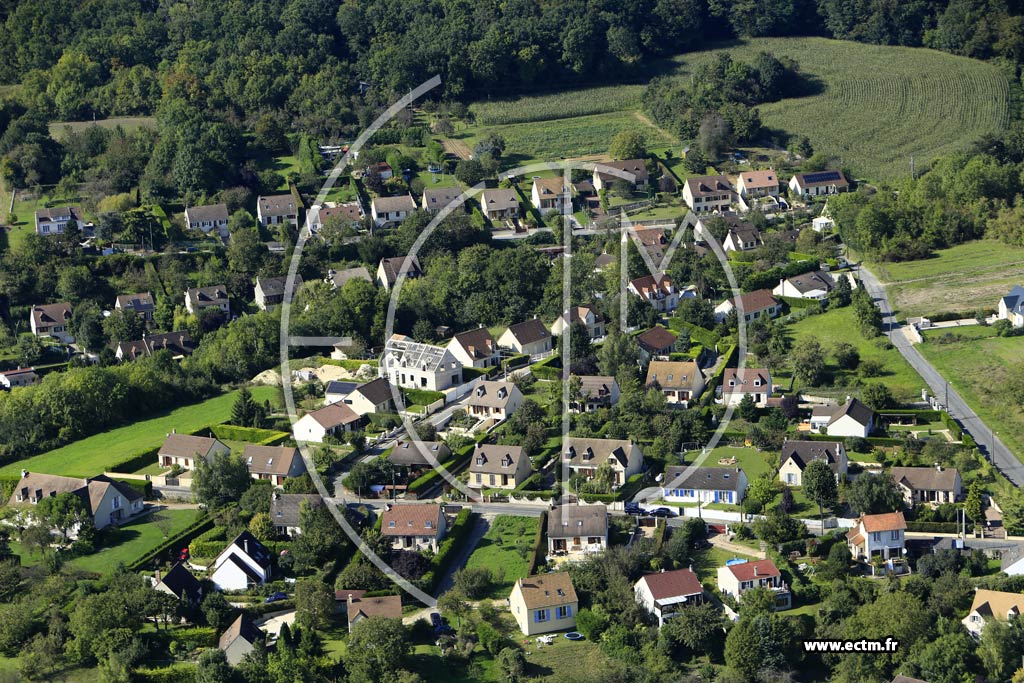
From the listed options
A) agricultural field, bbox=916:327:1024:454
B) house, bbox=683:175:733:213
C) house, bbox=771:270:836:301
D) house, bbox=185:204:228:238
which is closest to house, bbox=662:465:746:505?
agricultural field, bbox=916:327:1024:454

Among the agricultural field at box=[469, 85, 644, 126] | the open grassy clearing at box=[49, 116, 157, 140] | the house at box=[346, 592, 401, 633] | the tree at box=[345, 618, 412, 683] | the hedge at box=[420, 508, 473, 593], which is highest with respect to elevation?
the open grassy clearing at box=[49, 116, 157, 140]

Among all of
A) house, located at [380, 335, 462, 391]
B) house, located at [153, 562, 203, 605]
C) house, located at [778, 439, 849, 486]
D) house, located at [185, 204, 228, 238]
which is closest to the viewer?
house, located at [153, 562, 203, 605]

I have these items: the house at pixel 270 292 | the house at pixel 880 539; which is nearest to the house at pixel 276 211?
the house at pixel 270 292

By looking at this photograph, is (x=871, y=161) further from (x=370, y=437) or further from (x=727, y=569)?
(x=727, y=569)

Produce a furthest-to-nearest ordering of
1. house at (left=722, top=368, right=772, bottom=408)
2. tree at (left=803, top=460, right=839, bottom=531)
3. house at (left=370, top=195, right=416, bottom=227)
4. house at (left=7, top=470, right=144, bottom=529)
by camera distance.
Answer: house at (left=370, top=195, right=416, bottom=227) → house at (left=722, top=368, right=772, bottom=408) → house at (left=7, top=470, right=144, bottom=529) → tree at (left=803, top=460, right=839, bottom=531)

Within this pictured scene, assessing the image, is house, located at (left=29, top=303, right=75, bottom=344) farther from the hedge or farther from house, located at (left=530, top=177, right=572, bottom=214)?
the hedge

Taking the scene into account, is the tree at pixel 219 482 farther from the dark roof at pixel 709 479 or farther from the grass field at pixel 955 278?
the grass field at pixel 955 278

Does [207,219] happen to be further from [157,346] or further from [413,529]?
[413,529]
